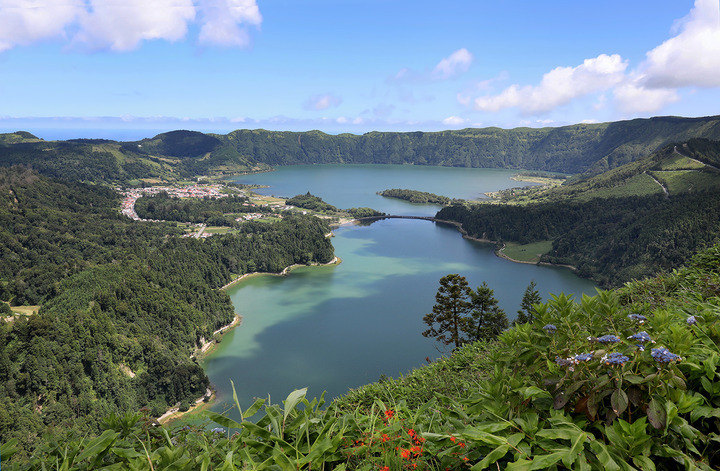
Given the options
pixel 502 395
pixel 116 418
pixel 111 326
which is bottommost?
pixel 111 326

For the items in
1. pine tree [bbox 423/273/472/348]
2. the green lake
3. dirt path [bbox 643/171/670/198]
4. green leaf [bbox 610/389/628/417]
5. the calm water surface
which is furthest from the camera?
the calm water surface

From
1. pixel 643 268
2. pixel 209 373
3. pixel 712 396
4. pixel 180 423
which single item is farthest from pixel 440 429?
pixel 643 268

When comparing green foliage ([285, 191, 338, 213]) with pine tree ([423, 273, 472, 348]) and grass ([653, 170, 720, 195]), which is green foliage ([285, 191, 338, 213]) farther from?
pine tree ([423, 273, 472, 348])

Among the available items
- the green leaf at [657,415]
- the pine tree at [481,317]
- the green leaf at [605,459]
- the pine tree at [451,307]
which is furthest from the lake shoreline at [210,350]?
the green leaf at [657,415]

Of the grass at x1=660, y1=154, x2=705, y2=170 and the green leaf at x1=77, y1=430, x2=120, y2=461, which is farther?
the grass at x1=660, y1=154, x2=705, y2=170

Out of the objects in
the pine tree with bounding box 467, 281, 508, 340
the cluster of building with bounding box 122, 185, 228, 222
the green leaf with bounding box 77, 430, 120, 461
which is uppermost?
the green leaf with bounding box 77, 430, 120, 461

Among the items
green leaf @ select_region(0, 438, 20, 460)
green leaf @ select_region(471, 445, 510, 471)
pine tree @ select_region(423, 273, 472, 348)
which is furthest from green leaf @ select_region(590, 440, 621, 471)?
pine tree @ select_region(423, 273, 472, 348)

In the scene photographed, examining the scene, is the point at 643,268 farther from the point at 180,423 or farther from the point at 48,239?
the point at 48,239
